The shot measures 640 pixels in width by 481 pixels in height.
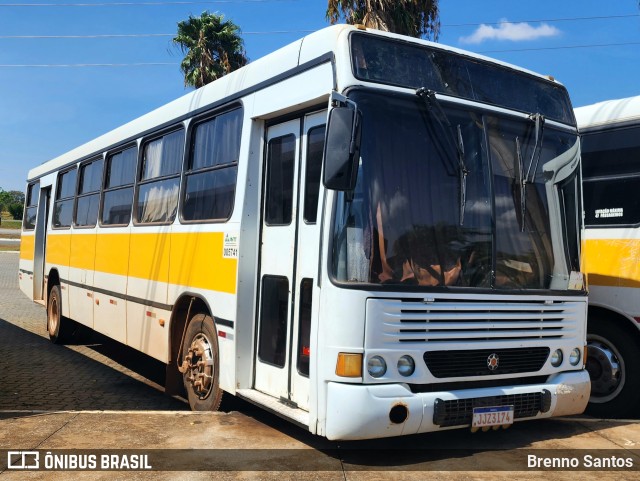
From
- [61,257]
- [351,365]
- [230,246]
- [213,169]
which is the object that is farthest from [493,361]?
[61,257]

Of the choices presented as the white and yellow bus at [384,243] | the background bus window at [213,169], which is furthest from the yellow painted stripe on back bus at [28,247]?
the white and yellow bus at [384,243]

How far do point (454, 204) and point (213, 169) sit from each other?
270cm

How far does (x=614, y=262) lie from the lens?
23.3 ft

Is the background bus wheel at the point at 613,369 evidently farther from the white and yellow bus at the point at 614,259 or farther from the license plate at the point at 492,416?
the license plate at the point at 492,416

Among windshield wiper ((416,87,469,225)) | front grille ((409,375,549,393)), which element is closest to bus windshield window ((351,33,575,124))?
windshield wiper ((416,87,469,225))

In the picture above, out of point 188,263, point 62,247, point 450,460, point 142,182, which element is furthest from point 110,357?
point 450,460

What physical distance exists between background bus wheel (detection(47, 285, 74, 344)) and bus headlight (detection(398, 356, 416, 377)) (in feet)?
28.5

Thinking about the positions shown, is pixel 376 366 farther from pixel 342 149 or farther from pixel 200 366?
pixel 200 366

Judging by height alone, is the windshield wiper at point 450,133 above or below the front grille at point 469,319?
above

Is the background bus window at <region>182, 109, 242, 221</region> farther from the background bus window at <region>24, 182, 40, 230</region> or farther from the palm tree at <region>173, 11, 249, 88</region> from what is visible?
the palm tree at <region>173, 11, 249, 88</region>

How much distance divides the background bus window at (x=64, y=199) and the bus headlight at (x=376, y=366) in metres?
8.54

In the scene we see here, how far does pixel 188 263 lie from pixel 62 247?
5.91 metres

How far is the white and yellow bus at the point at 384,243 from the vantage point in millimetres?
4797

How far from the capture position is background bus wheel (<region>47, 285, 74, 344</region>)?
39.4ft
